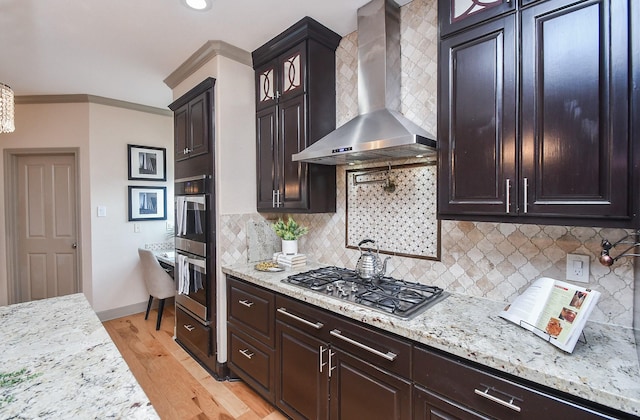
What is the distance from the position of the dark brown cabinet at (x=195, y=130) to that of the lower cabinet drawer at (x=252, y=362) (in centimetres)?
136

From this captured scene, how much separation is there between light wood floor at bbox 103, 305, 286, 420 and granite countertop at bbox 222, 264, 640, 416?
1.16m

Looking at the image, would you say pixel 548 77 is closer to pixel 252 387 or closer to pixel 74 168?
pixel 252 387

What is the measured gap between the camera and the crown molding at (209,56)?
2.41 metres

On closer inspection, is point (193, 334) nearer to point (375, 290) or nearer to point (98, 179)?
point (375, 290)

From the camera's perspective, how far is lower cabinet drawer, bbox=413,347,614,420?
37.5 inches

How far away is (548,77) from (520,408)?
1219 millimetres

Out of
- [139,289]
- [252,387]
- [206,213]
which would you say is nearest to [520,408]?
[252,387]

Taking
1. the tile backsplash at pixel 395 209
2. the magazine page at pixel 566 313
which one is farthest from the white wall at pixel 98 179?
the magazine page at pixel 566 313

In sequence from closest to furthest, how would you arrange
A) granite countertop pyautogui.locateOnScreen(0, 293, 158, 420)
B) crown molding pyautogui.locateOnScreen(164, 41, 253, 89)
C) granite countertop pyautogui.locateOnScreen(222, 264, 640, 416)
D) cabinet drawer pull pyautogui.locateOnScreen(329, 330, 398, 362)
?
granite countertop pyautogui.locateOnScreen(0, 293, 158, 420) → granite countertop pyautogui.locateOnScreen(222, 264, 640, 416) → cabinet drawer pull pyautogui.locateOnScreen(329, 330, 398, 362) → crown molding pyautogui.locateOnScreen(164, 41, 253, 89)

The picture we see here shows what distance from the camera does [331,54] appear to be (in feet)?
7.72

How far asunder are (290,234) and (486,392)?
1739 mm

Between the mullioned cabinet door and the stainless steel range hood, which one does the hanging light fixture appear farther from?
the mullioned cabinet door

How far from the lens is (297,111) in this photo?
225cm

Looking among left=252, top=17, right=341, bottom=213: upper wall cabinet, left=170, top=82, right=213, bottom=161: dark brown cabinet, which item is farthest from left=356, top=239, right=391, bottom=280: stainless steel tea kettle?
left=170, top=82, right=213, bottom=161: dark brown cabinet
